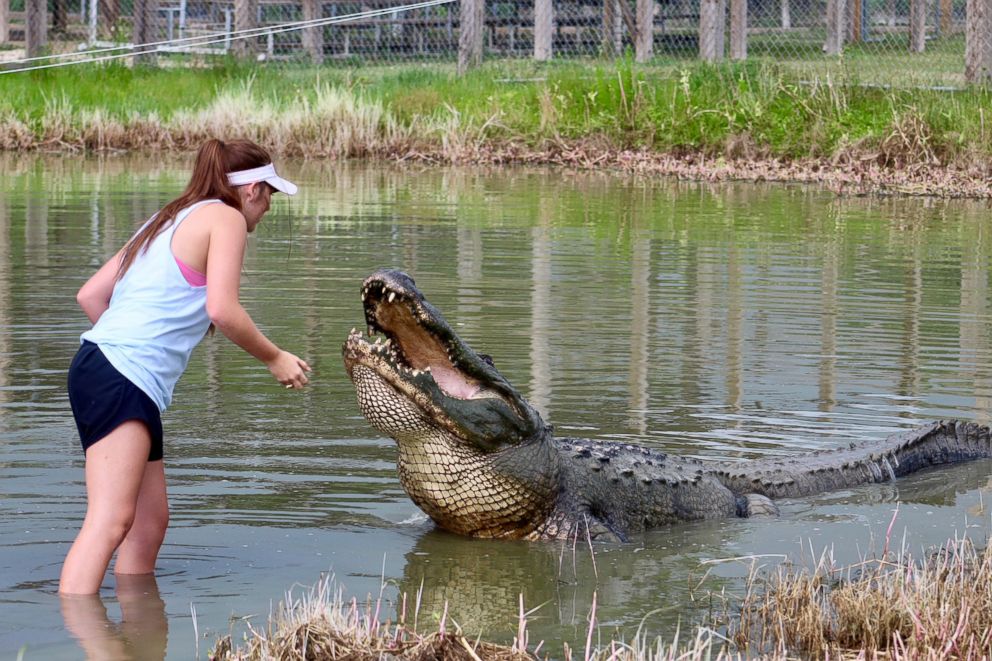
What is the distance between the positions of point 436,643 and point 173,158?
1765 cm

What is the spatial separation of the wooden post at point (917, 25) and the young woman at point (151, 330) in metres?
22.4

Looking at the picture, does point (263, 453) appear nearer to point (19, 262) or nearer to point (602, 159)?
A: point (19, 262)

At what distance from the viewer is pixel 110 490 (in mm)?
4234

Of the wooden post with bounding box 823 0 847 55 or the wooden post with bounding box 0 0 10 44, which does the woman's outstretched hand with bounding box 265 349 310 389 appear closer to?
the wooden post with bounding box 823 0 847 55

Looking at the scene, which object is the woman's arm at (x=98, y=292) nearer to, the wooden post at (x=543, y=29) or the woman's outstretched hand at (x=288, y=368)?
the woman's outstretched hand at (x=288, y=368)

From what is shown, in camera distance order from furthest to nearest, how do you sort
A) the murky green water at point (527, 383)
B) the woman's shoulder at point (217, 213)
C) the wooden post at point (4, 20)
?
the wooden post at point (4, 20)
the murky green water at point (527, 383)
the woman's shoulder at point (217, 213)

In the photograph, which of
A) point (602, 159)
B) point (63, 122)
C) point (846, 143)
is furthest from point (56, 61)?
point (846, 143)

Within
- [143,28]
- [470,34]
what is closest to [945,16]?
[470,34]

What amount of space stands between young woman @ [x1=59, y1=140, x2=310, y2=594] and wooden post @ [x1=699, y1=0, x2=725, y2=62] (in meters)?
17.7

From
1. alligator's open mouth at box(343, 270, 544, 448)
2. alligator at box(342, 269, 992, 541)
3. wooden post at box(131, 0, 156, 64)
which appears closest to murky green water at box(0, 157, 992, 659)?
alligator at box(342, 269, 992, 541)

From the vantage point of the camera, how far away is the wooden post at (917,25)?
83.8 ft

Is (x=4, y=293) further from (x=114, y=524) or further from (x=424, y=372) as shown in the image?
(x=114, y=524)

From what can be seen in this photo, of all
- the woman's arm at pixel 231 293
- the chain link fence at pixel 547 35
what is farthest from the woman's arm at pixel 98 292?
the chain link fence at pixel 547 35

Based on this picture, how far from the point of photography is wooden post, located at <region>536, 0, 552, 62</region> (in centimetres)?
2453
